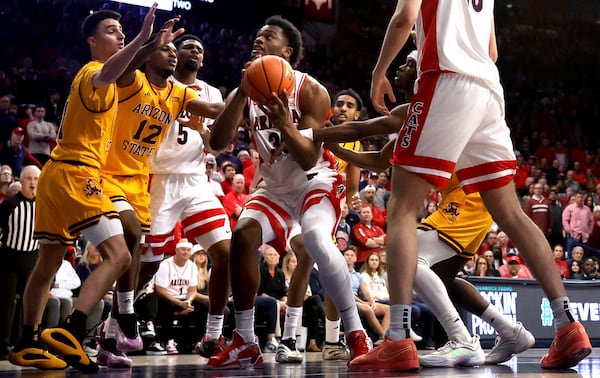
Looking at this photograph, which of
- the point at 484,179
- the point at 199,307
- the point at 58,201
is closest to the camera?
the point at 484,179

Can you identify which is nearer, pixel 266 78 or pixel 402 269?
pixel 402 269

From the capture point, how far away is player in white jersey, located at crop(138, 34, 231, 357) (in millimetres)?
6352

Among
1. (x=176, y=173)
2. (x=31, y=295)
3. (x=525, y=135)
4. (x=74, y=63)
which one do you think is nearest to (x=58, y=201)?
(x=31, y=295)

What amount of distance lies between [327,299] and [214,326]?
1285mm

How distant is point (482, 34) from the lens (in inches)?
180

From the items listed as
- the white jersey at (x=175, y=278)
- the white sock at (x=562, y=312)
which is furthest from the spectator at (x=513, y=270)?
the white sock at (x=562, y=312)

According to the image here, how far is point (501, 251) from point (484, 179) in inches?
376

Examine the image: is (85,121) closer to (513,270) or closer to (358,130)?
(358,130)

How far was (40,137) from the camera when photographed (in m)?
Result: 13.3

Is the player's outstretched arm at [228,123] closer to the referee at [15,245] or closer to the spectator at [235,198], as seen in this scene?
the referee at [15,245]

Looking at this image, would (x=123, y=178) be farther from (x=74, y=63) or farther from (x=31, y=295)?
(x=74, y=63)

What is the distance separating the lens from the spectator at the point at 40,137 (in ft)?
43.7

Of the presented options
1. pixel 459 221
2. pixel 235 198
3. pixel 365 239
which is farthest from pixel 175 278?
pixel 459 221

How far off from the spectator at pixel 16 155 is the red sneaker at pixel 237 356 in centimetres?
772
